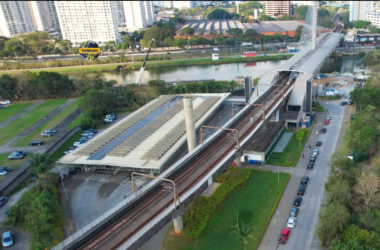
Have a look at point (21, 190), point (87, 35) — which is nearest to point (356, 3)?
point (87, 35)

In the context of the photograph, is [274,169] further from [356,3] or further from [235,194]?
[356,3]

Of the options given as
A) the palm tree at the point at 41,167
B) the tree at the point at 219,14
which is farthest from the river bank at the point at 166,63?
the tree at the point at 219,14

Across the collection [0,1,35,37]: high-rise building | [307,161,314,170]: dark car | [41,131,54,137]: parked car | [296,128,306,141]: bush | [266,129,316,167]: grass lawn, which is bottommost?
[266,129,316,167]: grass lawn

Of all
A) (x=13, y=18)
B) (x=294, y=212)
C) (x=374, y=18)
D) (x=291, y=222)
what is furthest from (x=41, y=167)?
(x=13, y=18)

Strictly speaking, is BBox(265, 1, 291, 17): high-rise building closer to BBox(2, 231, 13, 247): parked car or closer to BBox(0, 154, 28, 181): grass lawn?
BBox(0, 154, 28, 181): grass lawn

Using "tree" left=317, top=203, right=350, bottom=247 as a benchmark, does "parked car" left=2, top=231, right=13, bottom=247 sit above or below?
below

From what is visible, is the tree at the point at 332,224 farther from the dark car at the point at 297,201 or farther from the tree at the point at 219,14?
the tree at the point at 219,14

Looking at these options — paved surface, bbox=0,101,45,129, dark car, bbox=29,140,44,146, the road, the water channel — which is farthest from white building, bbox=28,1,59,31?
the road
